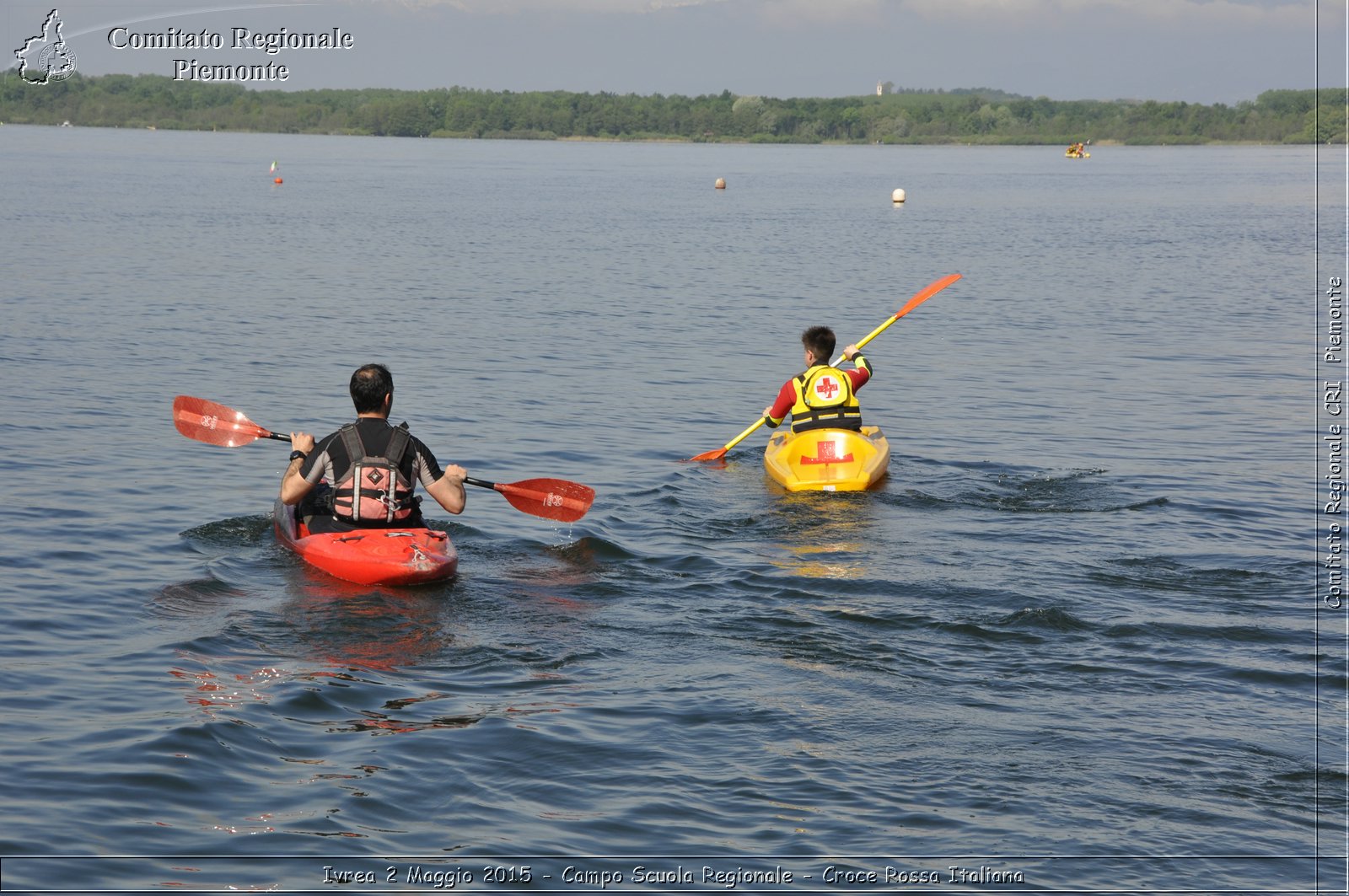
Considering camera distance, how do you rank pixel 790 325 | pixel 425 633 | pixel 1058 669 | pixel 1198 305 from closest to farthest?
pixel 1058 669
pixel 425 633
pixel 790 325
pixel 1198 305

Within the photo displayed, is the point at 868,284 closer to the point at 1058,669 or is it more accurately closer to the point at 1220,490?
the point at 1220,490

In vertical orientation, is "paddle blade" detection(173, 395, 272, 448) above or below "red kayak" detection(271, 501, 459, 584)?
above

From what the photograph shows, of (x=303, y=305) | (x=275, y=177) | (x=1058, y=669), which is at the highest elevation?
(x=275, y=177)

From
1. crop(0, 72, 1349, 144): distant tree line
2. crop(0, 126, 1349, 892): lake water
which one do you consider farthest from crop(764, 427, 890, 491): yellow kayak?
crop(0, 72, 1349, 144): distant tree line

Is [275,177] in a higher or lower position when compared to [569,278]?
higher

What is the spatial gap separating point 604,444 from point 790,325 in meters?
9.78

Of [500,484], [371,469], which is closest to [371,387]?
[371,469]

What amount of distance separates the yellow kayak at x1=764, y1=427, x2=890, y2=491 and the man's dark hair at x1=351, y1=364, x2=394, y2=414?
4.59 m

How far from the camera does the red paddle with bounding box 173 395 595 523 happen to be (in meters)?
10.2

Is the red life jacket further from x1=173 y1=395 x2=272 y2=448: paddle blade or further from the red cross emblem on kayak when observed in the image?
the red cross emblem on kayak

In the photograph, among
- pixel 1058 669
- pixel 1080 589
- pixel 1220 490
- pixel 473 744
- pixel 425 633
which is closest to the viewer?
pixel 473 744

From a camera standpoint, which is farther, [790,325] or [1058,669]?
[790,325]

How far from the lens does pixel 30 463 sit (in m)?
12.8

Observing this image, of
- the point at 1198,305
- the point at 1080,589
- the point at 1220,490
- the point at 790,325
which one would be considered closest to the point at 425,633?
the point at 1080,589
